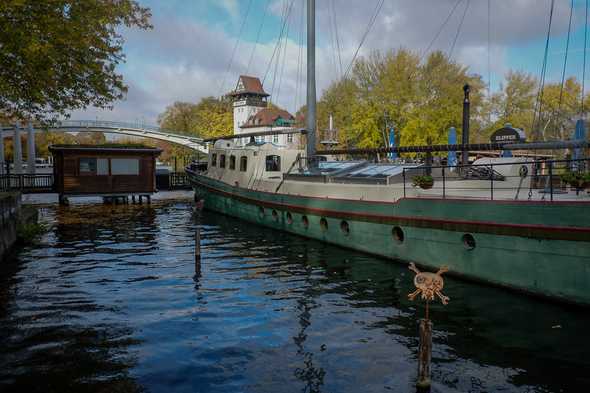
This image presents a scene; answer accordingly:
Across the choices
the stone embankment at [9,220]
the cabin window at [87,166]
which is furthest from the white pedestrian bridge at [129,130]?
the stone embankment at [9,220]

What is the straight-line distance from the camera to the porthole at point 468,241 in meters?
12.3

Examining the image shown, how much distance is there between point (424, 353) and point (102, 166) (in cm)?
3194

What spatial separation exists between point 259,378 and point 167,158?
112222 mm

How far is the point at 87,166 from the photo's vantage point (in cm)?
3362

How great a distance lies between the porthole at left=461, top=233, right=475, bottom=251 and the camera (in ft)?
40.2

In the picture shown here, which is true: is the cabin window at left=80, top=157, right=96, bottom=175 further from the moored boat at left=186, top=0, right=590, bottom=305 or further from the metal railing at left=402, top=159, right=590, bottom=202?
the metal railing at left=402, top=159, right=590, bottom=202

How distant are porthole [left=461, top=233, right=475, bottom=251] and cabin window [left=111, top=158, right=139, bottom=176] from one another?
27.8 metres

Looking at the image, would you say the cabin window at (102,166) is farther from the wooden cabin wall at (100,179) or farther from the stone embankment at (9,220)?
the stone embankment at (9,220)

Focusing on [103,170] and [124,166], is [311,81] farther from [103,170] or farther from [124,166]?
[103,170]

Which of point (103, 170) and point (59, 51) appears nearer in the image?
point (59, 51)

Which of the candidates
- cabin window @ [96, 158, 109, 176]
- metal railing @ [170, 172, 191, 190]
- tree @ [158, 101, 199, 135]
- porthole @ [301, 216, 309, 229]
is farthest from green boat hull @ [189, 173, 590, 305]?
tree @ [158, 101, 199, 135]

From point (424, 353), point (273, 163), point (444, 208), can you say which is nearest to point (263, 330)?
point (424, 353)

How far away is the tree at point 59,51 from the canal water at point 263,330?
620 cm

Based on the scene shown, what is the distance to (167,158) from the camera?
115 metres
